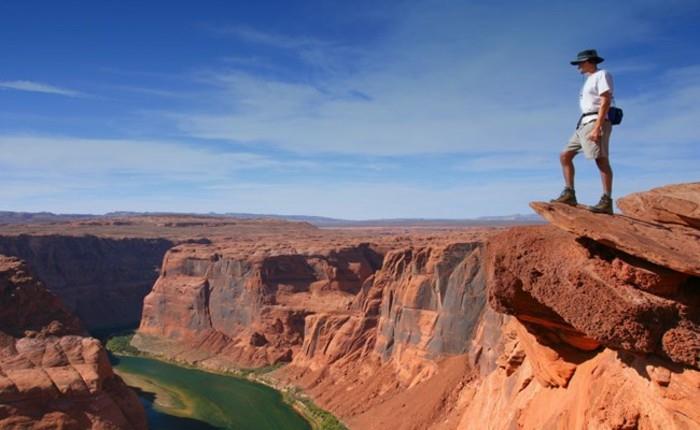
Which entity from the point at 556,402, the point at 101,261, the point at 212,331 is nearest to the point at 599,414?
the point at 556,402

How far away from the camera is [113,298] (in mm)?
91812

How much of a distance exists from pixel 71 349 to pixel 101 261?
228 feet

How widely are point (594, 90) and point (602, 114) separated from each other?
18.5 inches

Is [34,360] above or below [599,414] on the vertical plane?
below

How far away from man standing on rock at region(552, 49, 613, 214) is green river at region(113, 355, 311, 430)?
121 feet

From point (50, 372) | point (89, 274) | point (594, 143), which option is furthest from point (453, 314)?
point (89, 274)

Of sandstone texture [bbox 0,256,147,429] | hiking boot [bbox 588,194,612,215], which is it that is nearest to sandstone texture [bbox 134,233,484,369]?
sandstone texture [bbox 0,256,147,429]

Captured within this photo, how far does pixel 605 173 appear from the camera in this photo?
991cm

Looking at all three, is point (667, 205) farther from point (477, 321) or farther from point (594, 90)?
point (477, 321)

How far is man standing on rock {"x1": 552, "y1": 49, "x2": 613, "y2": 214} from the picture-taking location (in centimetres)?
949

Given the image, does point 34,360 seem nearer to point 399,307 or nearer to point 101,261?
point 399,307

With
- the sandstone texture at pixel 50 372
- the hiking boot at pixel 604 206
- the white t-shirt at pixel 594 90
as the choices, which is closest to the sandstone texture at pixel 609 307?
the hiking boot at pixel 604 206

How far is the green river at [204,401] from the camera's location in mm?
43719

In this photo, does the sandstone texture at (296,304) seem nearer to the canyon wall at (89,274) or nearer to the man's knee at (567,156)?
the canyon wall at (89,274)
